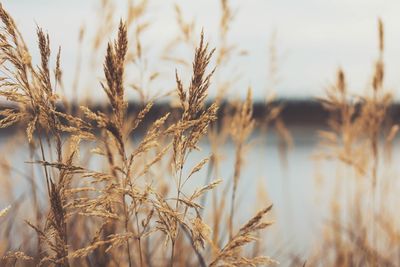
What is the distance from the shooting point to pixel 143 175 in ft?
6.77

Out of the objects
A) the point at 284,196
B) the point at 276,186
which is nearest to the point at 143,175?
the point at 284,196

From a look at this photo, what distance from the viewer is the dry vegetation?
1.23 m

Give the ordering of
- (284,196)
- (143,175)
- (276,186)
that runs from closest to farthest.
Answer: (143,175) < (284,196) < (276,186)

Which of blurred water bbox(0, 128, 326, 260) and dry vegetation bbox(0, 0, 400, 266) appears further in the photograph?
blurred water bbox(0, 128, 326, 260)

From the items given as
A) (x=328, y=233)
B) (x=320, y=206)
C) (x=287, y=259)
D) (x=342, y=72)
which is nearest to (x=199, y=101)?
(x=342, y=72)

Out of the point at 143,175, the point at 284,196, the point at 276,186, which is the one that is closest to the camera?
the point at 143,175

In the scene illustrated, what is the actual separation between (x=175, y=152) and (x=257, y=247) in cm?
166

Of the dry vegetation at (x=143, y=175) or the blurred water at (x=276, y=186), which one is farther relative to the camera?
the blurred water at (x=276, y=186)

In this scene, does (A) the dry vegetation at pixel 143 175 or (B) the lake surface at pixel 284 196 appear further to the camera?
(B) the lake surface at pixel 284 196

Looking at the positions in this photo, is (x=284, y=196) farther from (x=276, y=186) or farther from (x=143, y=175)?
(x=276, y=186)

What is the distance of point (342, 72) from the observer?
255cm

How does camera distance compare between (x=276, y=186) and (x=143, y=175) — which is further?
(x=276, y=186)

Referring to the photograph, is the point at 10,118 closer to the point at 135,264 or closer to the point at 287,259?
the point at 135,264

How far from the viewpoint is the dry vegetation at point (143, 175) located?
1.23 meters
